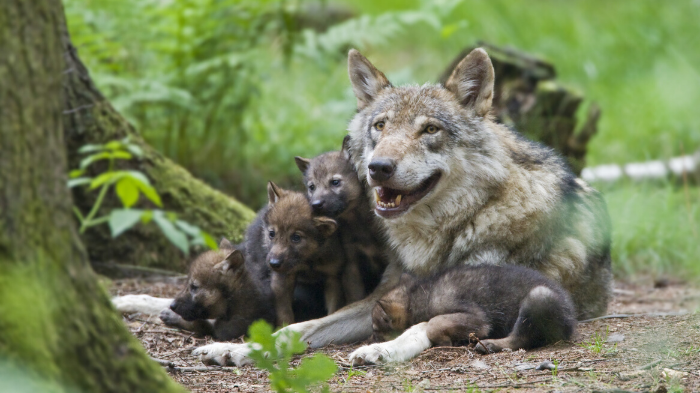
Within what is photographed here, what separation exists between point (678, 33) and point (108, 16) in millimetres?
10346

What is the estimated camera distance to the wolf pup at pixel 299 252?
465 cm

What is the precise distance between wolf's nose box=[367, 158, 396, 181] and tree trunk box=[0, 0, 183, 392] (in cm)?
224

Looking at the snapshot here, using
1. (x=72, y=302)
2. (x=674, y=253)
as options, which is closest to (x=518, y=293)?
(x=72, y=302)

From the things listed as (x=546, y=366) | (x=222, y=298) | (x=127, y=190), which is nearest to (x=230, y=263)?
(x=222, y=298)

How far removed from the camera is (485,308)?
13.4 ft

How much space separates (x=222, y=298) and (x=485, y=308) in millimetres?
1803

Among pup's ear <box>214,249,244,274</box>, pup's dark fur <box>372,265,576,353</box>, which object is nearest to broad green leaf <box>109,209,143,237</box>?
pup's ear <box>214,249,244,274</box>

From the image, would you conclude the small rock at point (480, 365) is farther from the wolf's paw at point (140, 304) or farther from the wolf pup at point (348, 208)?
the wolf's paw at point (140, 304)

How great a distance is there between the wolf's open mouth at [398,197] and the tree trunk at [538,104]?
377 centimetres

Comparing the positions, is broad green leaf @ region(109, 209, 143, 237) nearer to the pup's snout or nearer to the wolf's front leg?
the pup's snout

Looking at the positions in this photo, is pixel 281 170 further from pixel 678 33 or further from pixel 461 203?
pixel 678 33

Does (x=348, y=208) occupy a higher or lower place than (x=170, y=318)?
higher

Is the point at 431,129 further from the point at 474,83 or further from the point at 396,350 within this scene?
the point at 396,350

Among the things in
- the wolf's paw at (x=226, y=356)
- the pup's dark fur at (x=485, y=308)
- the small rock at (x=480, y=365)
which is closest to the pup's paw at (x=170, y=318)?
the wolf's paw at (x=226, y=356)
